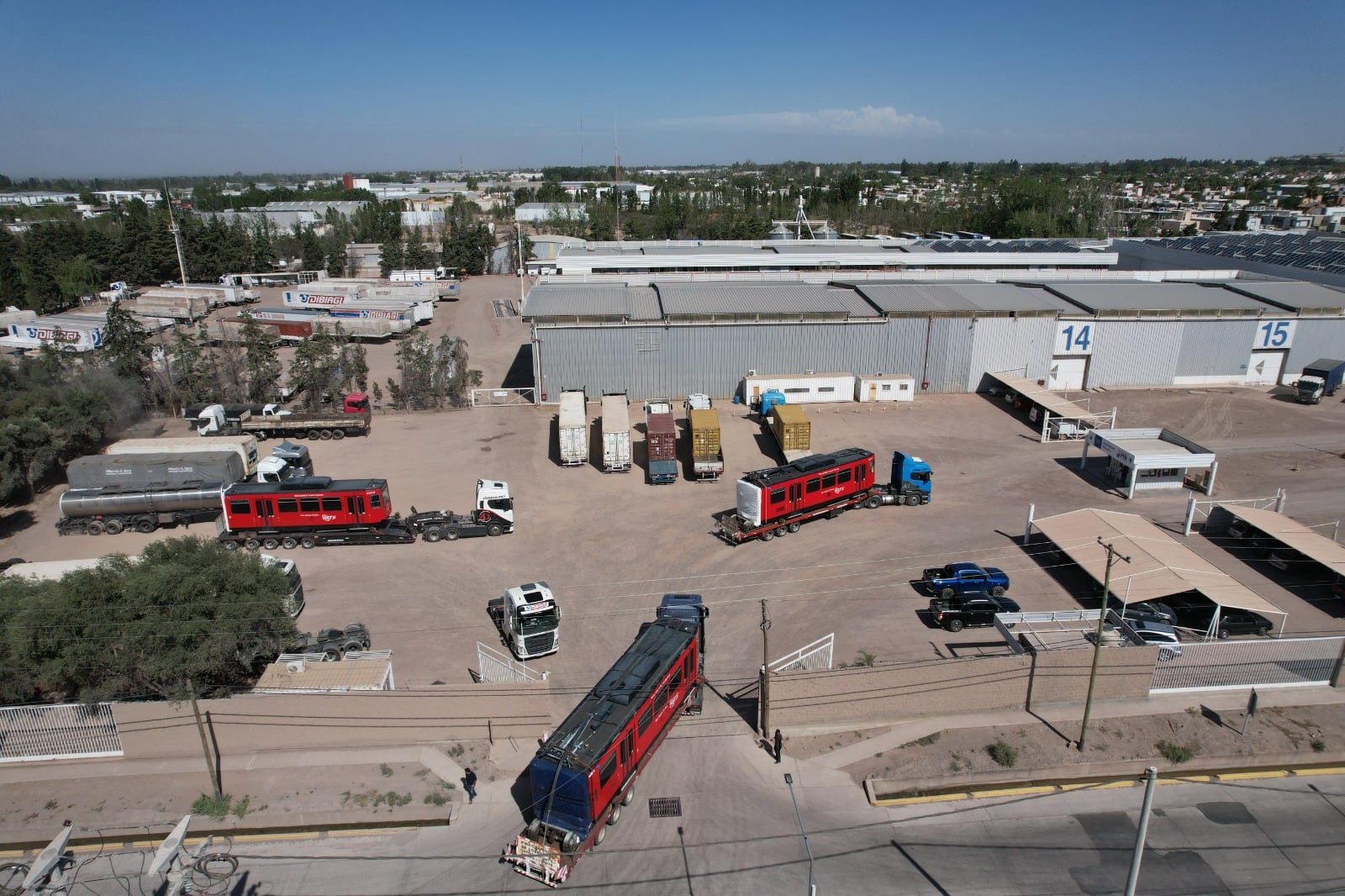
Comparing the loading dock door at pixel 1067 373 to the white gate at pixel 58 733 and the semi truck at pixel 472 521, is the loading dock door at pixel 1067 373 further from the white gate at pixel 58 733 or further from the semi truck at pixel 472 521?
the white gate at pixel 58 733

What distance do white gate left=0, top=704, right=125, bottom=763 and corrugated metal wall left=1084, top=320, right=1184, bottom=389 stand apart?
3849cm

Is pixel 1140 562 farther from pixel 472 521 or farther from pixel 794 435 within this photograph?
pixel 472 521

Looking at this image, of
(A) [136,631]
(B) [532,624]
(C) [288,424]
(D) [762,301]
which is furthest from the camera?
(D) [762,301]

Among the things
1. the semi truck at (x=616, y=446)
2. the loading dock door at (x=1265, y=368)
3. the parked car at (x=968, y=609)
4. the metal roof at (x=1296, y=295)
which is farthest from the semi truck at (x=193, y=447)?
the metal roof at (x=1296, y=295)

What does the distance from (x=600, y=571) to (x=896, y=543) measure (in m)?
8.74

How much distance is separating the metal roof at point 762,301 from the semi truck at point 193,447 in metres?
17.9

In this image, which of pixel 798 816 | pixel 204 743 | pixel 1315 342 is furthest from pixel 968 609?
pixel 1315 342

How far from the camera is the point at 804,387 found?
109ft

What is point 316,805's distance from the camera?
13289 millimetres

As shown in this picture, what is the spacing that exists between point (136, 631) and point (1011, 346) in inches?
1355

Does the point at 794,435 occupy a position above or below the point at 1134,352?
below

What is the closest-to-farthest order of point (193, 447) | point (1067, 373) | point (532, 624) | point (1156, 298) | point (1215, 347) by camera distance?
point (532, 624), point (193, 447), point (1067, 373), point (1215, 347), point (1156, 298)

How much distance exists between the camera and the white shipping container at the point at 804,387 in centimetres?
3288

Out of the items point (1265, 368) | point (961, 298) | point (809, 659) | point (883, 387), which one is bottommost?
point (809, 659)
